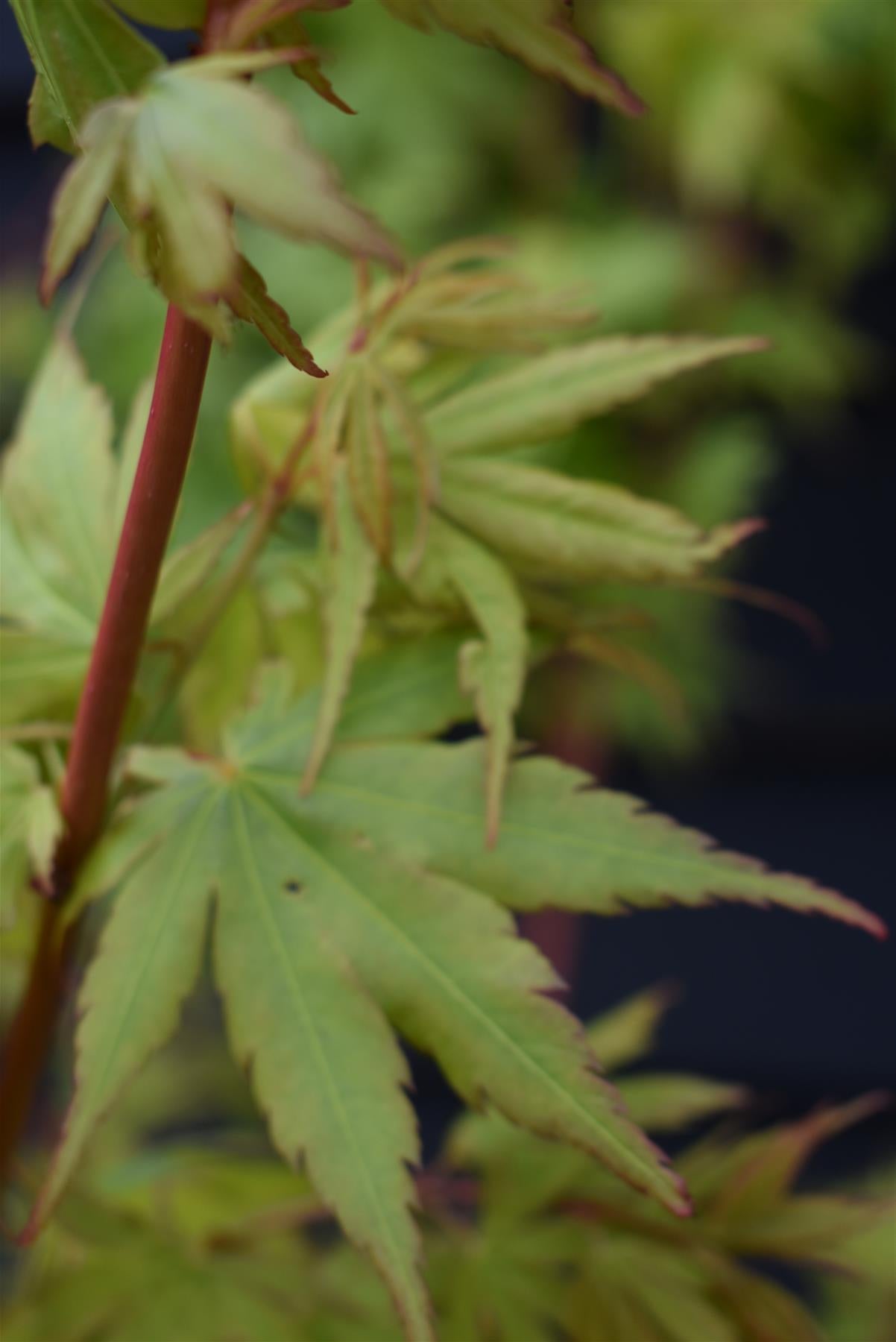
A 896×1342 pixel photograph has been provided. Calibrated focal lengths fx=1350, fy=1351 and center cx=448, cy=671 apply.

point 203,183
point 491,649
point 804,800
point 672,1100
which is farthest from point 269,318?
point 804,800

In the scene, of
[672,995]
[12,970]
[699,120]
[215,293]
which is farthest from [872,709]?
[215,293]

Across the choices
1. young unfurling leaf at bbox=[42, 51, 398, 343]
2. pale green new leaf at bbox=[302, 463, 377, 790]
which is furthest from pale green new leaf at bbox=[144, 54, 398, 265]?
pale green new leaf at bbox=[302, 463, 377, 790]

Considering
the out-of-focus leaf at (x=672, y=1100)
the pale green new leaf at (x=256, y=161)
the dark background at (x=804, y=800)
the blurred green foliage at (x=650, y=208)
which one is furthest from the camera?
the dark background at (x=804, y=800)

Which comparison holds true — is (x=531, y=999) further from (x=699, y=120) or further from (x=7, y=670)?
(x=699, y=120)

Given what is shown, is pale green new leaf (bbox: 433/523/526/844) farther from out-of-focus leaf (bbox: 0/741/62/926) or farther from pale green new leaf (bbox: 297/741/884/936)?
out-of-focus leaf (bbox: 0/741/62/926)

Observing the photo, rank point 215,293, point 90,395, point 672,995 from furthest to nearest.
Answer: point 672,995, point 90,395, point 215,293

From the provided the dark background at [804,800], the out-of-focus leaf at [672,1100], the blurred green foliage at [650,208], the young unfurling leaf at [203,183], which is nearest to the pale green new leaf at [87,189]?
the young unfurling leaf at [203,183]

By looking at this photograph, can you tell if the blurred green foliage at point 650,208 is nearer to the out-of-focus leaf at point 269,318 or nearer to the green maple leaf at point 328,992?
the green maple leaf at point 328,992
